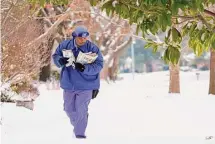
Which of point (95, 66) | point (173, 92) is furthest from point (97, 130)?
point (173, 92)

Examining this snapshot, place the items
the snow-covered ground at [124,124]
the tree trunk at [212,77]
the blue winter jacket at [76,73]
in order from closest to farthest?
the blue winter jacket at [76,73] < the snow-covered ground at [124,124] < the tree trunk at [212,77]

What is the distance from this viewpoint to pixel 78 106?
6504mm

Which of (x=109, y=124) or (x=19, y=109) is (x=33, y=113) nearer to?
(x=19, y=109)

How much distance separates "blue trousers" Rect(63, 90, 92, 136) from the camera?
6479 millimetres

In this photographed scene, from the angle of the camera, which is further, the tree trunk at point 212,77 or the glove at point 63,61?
the tree trunk at point 212,77

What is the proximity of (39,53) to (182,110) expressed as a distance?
564 cm

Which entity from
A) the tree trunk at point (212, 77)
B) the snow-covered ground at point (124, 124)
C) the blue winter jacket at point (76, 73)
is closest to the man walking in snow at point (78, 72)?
the blue winter jacket at point (76, 73)

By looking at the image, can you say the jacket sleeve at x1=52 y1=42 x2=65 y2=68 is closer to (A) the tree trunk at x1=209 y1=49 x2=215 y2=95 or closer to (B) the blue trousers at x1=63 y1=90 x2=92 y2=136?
(B) the blue trousers at x1=63 y1=90 x2=92 y2=136

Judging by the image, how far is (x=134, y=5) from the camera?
11.8 feet

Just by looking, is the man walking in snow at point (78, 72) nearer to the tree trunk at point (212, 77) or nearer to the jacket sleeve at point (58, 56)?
the jacket sleeve at point (58, 56)

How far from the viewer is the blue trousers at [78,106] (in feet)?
21.3

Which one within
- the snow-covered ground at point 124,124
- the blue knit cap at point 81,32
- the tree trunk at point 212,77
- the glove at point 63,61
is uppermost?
the blue knit cap at point 81,32

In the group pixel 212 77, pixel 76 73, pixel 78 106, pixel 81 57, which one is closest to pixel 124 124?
pixel 78 106

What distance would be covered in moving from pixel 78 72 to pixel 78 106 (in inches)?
17.6
